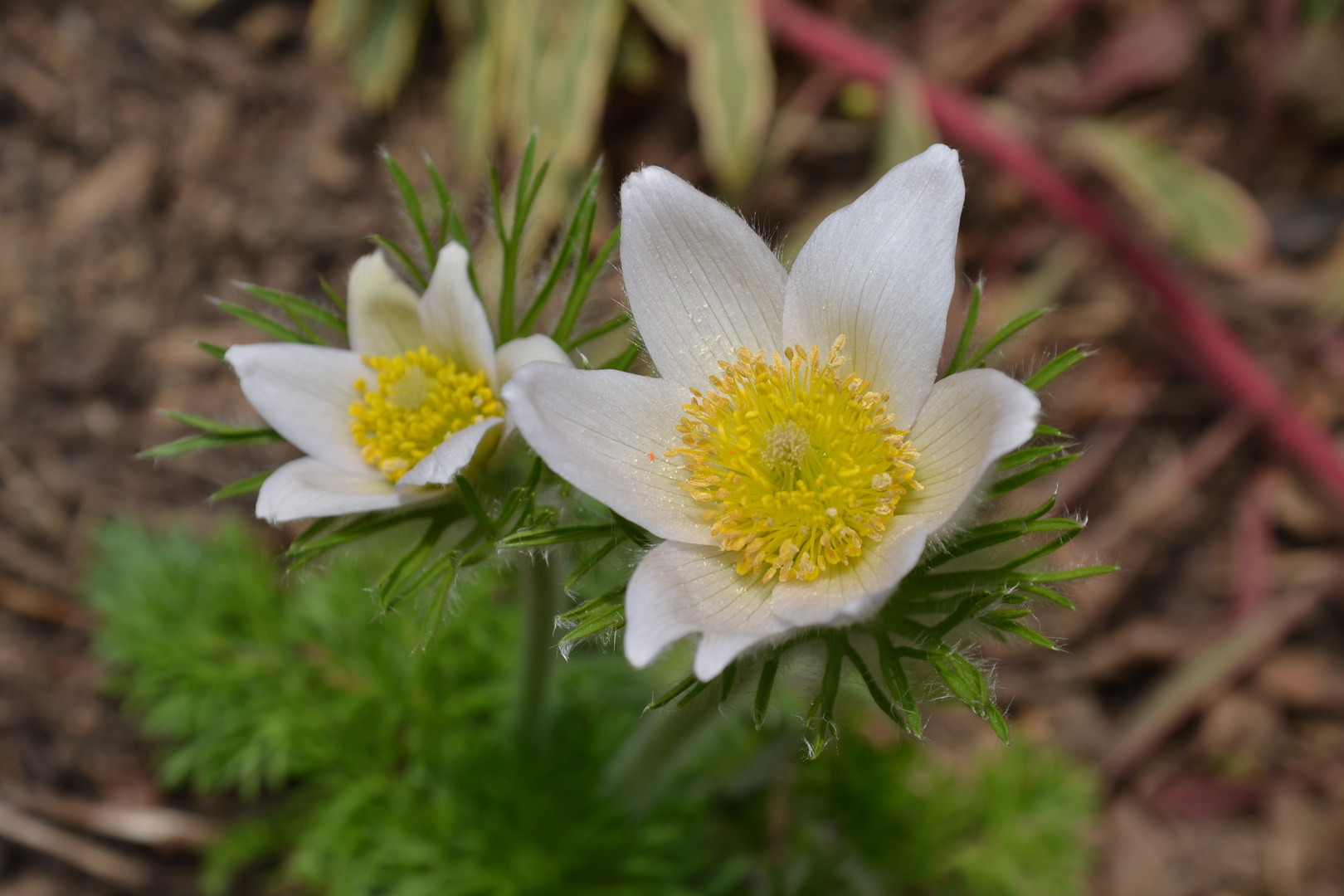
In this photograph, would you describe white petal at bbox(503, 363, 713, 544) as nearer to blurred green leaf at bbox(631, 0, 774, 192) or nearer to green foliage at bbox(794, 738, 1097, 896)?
green foliage at bbox(794, 738, 1097, 896)

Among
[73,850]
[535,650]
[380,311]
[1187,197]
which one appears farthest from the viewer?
[1187,197]

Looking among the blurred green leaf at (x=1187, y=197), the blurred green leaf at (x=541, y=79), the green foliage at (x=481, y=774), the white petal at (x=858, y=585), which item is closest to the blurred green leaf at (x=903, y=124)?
the blurred green leaf at (x=1187, y=197)

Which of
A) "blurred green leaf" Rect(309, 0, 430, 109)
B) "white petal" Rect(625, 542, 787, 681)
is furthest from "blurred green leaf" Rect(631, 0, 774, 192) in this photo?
"white petal" Rect(625, 542, 787, 681)

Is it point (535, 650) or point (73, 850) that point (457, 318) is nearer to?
point (535, 650)

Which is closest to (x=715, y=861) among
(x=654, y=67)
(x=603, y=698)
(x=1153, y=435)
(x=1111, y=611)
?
(x=603, y=698)

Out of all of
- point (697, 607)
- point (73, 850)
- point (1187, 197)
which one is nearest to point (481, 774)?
point (697, 607)

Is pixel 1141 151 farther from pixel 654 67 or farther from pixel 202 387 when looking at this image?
pixel 202 387
